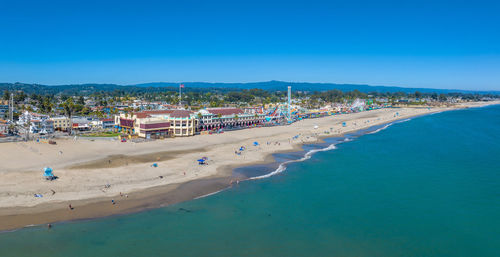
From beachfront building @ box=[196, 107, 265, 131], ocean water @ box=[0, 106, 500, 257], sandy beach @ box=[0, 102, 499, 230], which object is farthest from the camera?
beachfront building @ box=[196, 107, 265, 131]

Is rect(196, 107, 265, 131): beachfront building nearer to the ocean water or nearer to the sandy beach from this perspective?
the sandy beach

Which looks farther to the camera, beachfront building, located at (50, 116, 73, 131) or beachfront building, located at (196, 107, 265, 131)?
beachfront building, located at (196, 107, 265, 131)

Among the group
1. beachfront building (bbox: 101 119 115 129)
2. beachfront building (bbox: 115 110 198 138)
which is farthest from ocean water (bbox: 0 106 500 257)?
→ beachfront building (bbox: 101 119 115 129)

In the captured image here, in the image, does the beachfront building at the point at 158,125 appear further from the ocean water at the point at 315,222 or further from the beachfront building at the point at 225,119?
the ocean water at the point at 315,222

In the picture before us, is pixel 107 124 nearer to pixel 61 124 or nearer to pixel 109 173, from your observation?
pixel 61 124

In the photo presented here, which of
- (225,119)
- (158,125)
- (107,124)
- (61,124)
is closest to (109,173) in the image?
(158,125)

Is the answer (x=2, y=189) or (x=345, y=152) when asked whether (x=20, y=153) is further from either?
(x=345, y=152)

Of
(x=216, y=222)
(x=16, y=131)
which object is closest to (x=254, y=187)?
(x=216, y=222)

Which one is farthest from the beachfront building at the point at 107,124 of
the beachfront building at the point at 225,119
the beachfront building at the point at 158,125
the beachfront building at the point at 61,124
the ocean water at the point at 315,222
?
the ocean water at the point at 315,222
